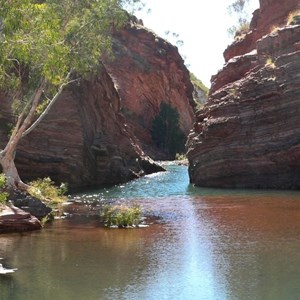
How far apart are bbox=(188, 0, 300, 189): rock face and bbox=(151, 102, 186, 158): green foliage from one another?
45.2 m

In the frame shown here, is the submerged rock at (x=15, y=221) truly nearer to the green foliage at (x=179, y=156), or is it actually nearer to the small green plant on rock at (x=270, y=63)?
the small green plant on rock at (x=270, y=63)

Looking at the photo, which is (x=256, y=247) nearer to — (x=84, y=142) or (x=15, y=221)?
(x=15, y=221)

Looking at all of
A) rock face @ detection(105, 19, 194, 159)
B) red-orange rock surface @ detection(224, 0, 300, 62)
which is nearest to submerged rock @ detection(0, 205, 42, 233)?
red-orange rock surface @ detection(224, 0, 300, 62)

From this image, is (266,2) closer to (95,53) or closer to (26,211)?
(95,53)

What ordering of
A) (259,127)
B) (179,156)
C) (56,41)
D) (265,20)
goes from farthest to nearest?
(179,156), (265,20), (259,127), (56,41)

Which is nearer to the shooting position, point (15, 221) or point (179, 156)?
point (15, 221)

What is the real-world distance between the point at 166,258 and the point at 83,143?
26.4m

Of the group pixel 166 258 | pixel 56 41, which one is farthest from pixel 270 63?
pixel 166 258

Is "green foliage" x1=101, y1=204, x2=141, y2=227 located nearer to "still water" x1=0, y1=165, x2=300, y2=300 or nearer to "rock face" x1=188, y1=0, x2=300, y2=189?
"still water" x1=0, y1=165, x2=300, y2=300

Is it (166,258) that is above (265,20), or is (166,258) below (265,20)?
below

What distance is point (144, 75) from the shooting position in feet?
278

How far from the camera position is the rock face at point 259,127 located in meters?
34.5

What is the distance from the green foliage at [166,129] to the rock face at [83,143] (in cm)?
3404

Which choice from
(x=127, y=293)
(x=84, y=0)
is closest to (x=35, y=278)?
(x=127, y=293)
